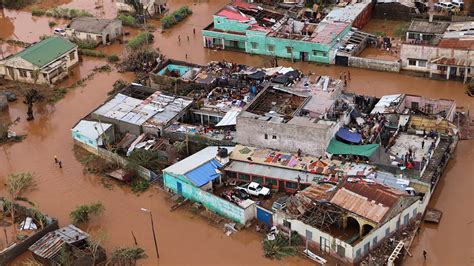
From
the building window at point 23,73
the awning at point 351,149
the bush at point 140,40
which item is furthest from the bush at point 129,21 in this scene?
the awning at point 351,149

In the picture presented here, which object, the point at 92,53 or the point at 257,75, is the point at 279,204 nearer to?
the point at 257,75

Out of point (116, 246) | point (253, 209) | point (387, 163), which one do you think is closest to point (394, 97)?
point (387, 163)

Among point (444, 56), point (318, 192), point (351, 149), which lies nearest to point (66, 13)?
point (444, 56)

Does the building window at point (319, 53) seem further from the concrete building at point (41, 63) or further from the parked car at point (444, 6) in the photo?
the concrete building at point (41, 63)

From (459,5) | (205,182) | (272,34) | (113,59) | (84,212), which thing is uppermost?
(459,5)

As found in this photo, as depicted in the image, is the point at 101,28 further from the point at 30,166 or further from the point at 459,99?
the point at 459,99

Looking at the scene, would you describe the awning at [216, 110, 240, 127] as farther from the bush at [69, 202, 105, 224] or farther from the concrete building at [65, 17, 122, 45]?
the concrete building at [65, 17, 122, 45]

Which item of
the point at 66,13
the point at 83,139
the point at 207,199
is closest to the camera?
the point at 207,199
